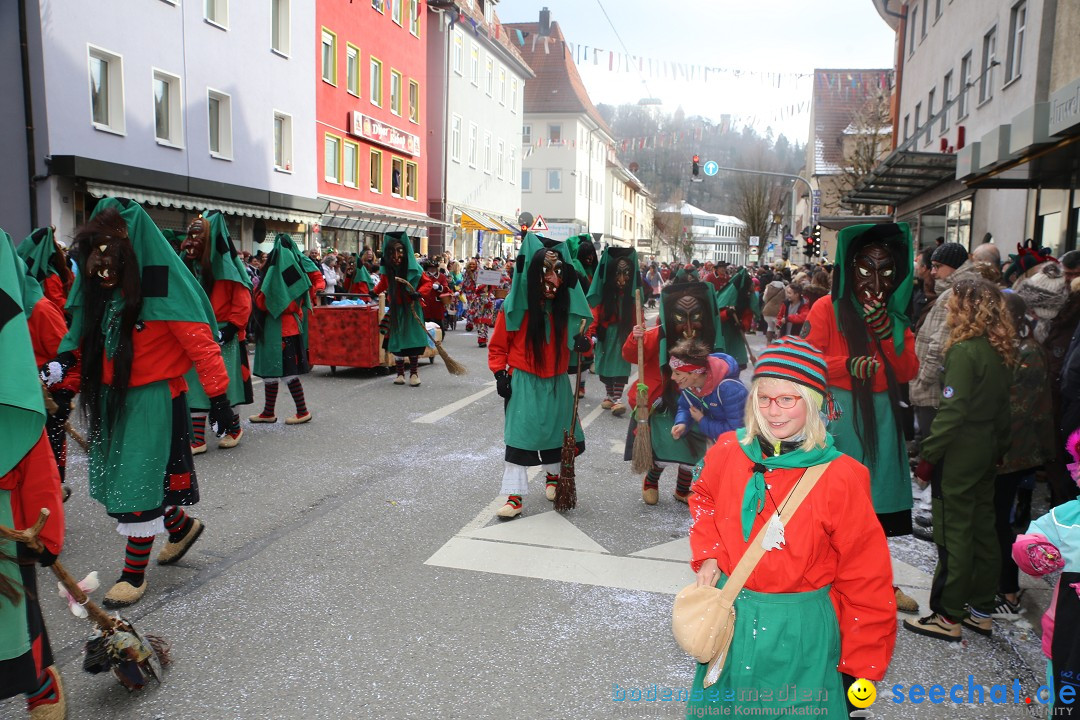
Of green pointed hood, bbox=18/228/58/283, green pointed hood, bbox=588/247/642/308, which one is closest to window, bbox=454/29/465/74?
green pointed hood, bbox=588/247/642/308

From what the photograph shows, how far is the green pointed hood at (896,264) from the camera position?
4227mm

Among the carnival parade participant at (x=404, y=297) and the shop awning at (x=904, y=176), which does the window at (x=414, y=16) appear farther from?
A: the carnival parade participant at (x=404, y=297)

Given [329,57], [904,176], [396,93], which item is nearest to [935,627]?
[904,176]

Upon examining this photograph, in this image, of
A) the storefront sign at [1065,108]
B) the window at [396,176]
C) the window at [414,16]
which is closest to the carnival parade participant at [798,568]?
the storefront sign at [1065,108]

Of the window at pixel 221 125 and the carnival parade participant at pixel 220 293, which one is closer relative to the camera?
the carnival parade participant at pixel 220 293

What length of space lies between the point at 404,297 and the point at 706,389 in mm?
6844

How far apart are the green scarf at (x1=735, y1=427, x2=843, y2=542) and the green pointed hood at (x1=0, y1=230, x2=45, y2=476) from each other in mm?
2270

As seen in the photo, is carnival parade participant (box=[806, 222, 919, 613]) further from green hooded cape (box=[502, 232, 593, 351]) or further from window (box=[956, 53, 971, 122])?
window (box=[956, 53, 971, 122])

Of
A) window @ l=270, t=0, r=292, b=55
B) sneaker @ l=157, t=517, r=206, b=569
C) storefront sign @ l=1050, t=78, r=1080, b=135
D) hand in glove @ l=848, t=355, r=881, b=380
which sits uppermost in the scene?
window @ l=270, t=0, r=292, b=55

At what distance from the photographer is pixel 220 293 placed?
746 cm

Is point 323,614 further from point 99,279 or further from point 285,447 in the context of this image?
point 285,447

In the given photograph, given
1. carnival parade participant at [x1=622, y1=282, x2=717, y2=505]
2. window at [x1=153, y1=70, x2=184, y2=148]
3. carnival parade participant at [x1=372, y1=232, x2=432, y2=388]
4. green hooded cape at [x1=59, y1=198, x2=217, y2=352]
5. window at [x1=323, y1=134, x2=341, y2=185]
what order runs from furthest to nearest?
1. window at [x1=323, y1=134, x2=341, y2=185]
2. window at [x1=153, y1=70, x2=184, y2=148]
3. carnival parade participant at [x1=372, y1=232, x2=432, y2=388]
4. carnival parade participant at [x1=622, y1=282, x2=717, y2=505]
5. green hooded cape at [x1=59, y1=198, x2=217, y2=352]

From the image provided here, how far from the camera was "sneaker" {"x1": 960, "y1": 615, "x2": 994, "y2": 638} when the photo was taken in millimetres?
4121

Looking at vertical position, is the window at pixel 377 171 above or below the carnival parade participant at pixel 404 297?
above
